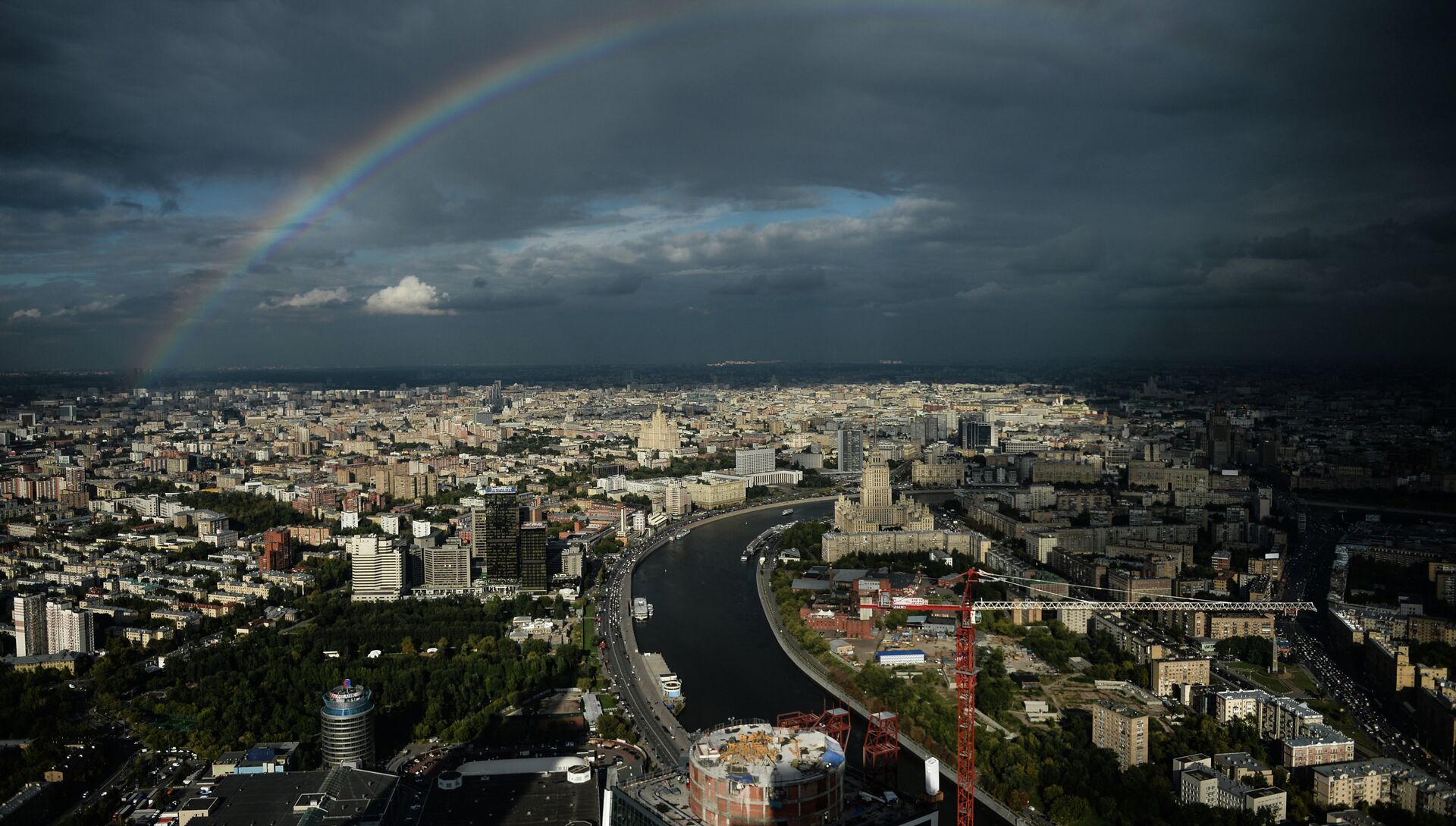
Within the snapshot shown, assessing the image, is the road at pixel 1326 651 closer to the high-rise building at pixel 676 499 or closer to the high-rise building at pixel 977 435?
the high-rise building at pixel 676 499

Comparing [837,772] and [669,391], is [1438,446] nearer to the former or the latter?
[837,772]

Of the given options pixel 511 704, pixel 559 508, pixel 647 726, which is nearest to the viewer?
pixel 647 726

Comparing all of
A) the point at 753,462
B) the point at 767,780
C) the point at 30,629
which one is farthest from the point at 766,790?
the point at 753,462

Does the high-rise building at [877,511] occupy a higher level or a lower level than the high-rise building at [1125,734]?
higher

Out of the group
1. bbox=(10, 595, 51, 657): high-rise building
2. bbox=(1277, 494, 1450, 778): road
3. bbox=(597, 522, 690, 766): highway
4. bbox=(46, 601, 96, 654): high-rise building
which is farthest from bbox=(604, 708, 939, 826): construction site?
bbox=(10, 595, 51, 657): high-rise building

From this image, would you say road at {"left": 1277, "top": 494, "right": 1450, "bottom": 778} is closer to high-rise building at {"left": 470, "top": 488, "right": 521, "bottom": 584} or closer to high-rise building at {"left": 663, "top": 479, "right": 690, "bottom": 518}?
high-rise building at {"left": 470, "top": 488, "right": 521, "bottom": 584}

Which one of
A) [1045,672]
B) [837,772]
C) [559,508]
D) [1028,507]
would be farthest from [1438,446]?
[837,772]

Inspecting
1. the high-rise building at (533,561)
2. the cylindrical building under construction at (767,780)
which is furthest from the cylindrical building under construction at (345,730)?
the high-rise building at (533,561)
